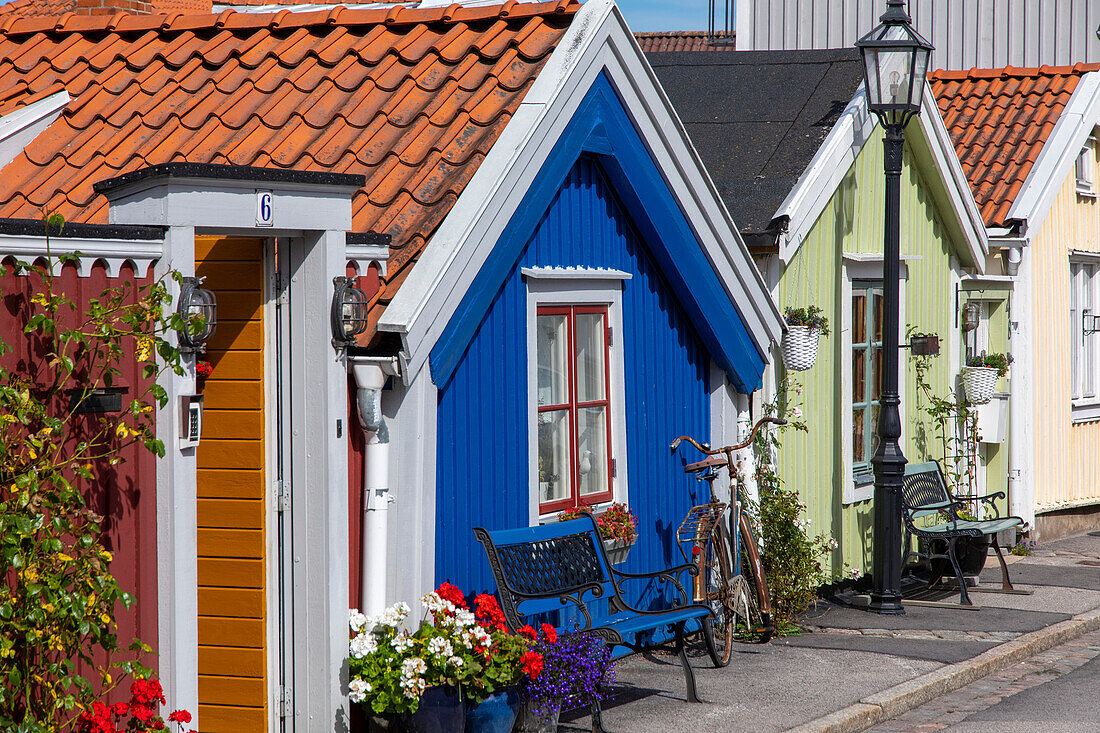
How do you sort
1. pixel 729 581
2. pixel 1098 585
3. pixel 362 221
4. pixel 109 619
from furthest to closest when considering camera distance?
pixel 1098 585, pixel 729 581, pixel 362 221, pixel 109 619

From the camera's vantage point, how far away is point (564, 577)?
7297 millimetres

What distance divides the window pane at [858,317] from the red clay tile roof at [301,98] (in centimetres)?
434

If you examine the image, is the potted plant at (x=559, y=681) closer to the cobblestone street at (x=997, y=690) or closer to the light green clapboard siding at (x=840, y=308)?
the cobblestone street at (x=997, y=690)

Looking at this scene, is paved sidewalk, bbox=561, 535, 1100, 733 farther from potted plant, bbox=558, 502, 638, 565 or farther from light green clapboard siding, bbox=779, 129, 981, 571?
light green clapboard siding, bbox=779, 129, 981, 571

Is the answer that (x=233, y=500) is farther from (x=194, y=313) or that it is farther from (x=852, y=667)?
(x=852, y=667)

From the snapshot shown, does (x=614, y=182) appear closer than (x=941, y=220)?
Yes

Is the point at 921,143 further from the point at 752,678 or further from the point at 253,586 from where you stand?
the point at 253,586

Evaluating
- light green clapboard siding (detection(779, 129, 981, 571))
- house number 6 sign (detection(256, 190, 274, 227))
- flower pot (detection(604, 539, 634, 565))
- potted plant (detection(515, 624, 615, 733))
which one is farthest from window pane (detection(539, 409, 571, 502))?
light green clapboard siding (detection(779, 129, 981, 571))

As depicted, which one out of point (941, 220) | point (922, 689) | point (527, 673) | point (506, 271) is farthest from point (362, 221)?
point (941, 220)

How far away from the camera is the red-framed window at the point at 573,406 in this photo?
7.74m

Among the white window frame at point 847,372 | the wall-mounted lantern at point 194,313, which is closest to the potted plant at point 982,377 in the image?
the white window frame at point 847,372

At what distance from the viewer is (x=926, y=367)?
40.1ft

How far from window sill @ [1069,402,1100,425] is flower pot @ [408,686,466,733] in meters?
10.8

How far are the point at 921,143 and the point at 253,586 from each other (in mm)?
7714
